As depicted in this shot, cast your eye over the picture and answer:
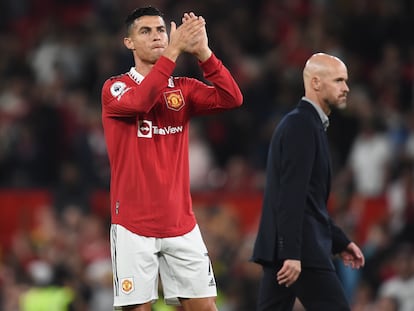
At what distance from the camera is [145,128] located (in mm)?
6316

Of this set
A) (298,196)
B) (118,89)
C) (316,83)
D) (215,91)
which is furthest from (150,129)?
(316,83)

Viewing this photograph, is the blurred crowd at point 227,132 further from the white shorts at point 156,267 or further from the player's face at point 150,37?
the player's face at point 150,37

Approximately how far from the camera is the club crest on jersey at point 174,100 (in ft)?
21.0

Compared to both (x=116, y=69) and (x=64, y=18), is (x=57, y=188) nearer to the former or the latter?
(x=116, y=69)

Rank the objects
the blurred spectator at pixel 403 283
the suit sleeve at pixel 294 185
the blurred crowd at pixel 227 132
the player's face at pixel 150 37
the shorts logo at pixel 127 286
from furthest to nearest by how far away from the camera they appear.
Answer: the blurred crowd at pixel 227 132 < the blurred spectator at pixel 403 283 < the suit sleeve at pixel 294 185 < the player's face at pixel 150 37 < the shorts logo at pixel 127 286

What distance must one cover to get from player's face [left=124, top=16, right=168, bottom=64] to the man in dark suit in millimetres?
939

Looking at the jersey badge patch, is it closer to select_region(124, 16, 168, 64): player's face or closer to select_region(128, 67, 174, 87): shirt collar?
select_region(128, 67, 174, 87): shirt collar

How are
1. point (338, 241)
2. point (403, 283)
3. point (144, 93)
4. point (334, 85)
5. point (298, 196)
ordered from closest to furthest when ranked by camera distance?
point (144, 93) → point (298, 196) → point (334, 85) → point (338, 241) → point (403, 283)

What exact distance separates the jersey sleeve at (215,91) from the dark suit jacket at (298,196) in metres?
0.50

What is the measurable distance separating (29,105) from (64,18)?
277 centimetres

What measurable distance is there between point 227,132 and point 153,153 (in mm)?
7718

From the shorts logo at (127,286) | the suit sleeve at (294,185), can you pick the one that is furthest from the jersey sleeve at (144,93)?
the suit sleeve at (294,185)

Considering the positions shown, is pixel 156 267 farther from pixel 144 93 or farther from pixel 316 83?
pixel 316 83

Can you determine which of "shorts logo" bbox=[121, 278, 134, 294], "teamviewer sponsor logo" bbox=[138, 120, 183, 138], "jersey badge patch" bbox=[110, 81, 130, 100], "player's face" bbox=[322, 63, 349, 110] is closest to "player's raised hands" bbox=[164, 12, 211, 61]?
"jersey badge patch" bbox=[110, 81, 130, 100]
